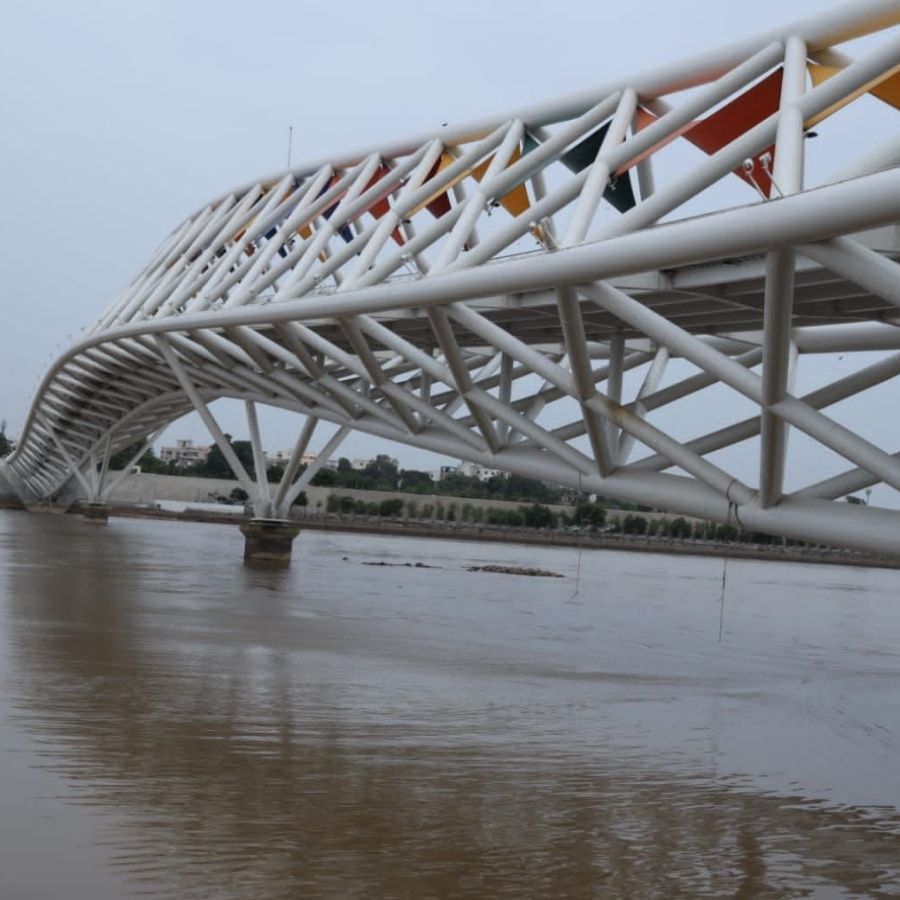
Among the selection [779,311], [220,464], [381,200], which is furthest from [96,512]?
[220,464]

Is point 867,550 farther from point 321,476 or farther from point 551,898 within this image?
point 321,476

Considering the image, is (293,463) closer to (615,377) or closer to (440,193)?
(440,193)

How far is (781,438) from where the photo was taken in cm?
1222

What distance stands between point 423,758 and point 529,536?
9717 centimetres

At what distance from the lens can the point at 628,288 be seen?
14992 mm

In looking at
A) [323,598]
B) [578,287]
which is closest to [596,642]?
[323,598]

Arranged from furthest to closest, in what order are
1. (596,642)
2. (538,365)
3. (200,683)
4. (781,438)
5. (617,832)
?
(596,642) → (538,365) → (200,683) → (781,438) → (617,832)

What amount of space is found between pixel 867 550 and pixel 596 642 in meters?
9.69

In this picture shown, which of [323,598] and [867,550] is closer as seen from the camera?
[867,550]

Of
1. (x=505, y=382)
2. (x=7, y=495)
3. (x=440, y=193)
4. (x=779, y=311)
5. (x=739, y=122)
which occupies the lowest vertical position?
(x=7, y=495)

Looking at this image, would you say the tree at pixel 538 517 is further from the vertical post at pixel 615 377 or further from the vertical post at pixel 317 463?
the vertical post at pixel 615 377

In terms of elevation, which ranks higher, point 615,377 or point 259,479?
point 615,377

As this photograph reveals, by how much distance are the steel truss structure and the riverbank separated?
66932 millimetres

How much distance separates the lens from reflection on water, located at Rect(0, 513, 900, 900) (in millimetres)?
7121
